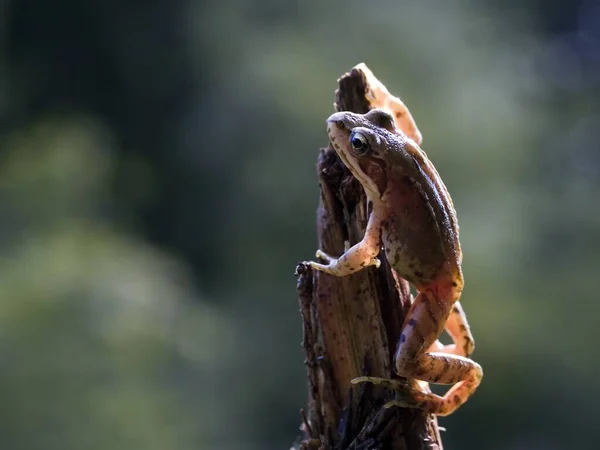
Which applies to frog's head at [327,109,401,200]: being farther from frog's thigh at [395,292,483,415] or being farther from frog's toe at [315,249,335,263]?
frog's thigh at [395,292,483,415]

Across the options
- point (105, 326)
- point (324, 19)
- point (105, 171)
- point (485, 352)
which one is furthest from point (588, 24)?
point (105, 326)

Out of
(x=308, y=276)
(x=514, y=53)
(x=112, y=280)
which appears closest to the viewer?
(x=308, y=276)

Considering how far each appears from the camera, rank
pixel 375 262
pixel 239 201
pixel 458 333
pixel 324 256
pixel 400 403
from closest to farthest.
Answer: pixel 400 403 < pixel 375 262 < pixel 324 256 < pixel 458 333 < pixel 239 201

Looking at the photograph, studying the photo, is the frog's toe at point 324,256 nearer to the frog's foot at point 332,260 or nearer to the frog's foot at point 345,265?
the frog's foot at point 332,260

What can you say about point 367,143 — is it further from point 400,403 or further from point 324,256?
point 400,403

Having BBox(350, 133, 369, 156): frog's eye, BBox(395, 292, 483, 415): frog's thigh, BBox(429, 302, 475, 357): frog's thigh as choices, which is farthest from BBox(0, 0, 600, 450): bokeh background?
BBox(350, 133, 369, 156): frog's eye

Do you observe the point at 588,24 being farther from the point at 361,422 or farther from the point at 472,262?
the point at 361,422

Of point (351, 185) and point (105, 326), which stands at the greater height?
point (105, 326)

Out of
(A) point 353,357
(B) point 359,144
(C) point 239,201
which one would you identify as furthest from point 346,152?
(C) point 239,201
